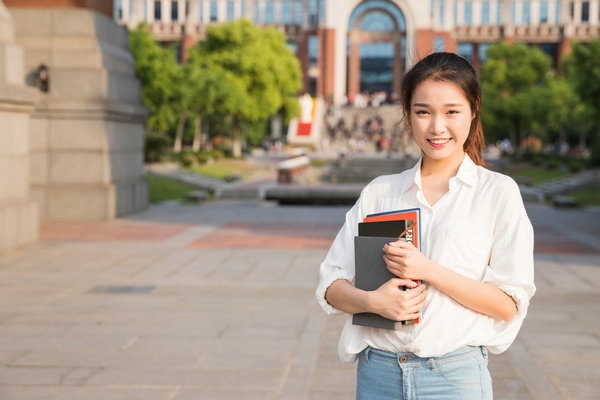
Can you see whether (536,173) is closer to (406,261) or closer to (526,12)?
(406,261)

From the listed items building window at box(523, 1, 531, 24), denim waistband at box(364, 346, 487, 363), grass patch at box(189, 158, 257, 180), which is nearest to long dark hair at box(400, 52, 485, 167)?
denim waistband at box(364, 346, 487, 363)

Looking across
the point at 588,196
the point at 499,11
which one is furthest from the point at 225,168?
the point at 499,11

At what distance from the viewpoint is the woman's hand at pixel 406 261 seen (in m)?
2.14

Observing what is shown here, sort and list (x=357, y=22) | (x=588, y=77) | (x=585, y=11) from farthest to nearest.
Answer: (x=357, y=22)
(x=585, y=11)
(x=588, y=77)

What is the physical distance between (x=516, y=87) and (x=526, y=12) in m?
32.7

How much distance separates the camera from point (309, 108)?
40.3m

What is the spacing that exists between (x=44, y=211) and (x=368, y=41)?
6652 centimetres

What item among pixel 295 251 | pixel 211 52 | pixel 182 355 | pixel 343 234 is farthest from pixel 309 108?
pixel 343 234

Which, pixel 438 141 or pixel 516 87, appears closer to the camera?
pixel 438 141

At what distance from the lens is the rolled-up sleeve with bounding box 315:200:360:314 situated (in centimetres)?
243

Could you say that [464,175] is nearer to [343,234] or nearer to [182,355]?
[343,234]

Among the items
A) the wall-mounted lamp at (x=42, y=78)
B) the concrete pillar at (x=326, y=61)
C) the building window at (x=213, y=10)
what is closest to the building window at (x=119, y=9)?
the building window at (x=213, y=10)

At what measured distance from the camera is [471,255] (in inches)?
90.7

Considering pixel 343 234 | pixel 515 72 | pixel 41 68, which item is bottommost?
pixel 343 234
